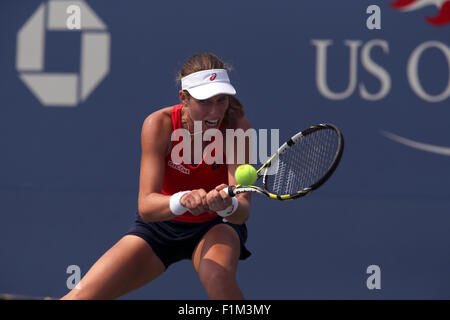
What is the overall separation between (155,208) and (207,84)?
2.01ft

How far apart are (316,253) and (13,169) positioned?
2330 millimetres

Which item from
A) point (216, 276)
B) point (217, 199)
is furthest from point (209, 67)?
point (216, 276)

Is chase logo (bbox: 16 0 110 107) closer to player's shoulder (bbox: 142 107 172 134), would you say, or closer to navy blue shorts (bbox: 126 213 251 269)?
player's shoulder (bbox: 142 107 172 134)

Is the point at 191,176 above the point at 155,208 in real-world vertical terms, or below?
above

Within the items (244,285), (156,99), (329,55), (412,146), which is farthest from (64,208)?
(412,146)

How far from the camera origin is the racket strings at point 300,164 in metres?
2.74

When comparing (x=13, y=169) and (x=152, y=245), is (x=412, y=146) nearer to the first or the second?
(x=152, y=245)

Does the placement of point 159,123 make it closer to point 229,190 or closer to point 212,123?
point 212,123

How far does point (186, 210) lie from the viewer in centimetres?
239

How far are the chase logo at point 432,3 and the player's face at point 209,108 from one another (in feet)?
6.55

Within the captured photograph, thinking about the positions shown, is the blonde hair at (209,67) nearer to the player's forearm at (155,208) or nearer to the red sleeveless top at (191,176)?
the red sleeveless top at (191,176)

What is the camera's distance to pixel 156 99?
4023 millimetres

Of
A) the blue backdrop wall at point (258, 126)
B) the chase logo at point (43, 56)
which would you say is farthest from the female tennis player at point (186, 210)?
the chase logo at point (43, 56)

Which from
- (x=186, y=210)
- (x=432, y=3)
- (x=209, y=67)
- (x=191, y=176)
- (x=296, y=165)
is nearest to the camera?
(x=186, y=210)
